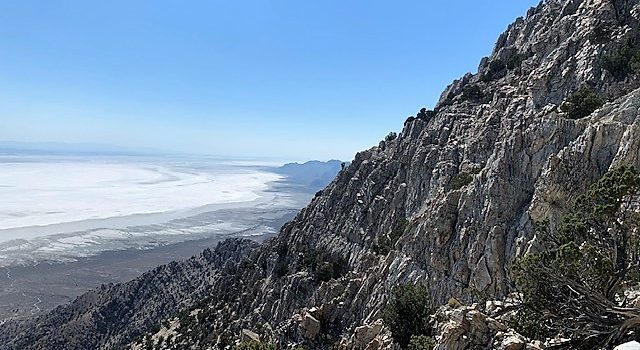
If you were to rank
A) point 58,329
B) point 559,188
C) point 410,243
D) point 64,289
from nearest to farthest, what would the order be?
point 559,188, point 410,243, point 58,329, point 64,289

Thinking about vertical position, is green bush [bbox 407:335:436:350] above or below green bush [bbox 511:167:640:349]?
below

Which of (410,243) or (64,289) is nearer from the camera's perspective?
(410,243)

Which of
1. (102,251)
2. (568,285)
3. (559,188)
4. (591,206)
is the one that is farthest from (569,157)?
(102,251)

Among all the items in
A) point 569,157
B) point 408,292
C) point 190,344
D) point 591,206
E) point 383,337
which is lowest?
point 190,344

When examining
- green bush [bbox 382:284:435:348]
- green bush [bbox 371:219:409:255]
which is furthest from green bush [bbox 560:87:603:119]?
green bush [bbox 382:284:435:348]

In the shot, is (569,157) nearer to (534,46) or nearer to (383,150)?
(534,46)

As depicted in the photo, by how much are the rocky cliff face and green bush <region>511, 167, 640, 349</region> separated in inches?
338

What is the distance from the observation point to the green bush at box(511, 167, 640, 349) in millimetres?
14781

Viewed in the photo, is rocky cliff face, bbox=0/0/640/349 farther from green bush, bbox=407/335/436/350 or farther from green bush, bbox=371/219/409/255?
green bush, bbox=407/335/436/350

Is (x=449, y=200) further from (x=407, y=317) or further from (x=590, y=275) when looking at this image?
(x=590, y=275)

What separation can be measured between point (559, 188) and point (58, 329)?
283ft

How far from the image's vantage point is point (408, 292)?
28297 millimetres

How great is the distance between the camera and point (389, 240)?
156 feet

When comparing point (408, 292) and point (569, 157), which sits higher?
point (569, 157)
